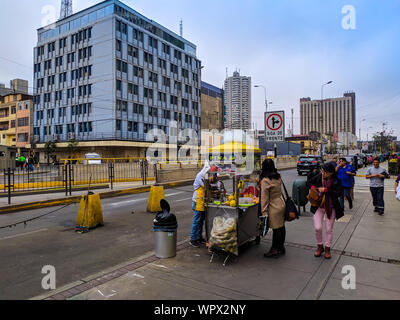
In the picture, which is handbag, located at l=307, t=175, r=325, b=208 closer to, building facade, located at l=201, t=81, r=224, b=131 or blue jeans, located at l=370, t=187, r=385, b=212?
blue jeans, located at l=370, t=187, r=385, b=212

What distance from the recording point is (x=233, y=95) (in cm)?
12756

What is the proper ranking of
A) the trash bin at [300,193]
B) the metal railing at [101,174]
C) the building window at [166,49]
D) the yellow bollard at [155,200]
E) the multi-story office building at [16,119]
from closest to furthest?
the trash bin at [300,193], the yellow bollard at [155,200], the metal railing at [101,174], the building window at [166,49], the multi-story office building at [16,119]

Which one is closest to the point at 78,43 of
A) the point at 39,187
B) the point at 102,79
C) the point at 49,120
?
the point at 102,79

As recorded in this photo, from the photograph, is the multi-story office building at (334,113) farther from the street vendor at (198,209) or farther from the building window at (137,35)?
the street vendor at (198,209)

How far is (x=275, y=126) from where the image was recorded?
1064 centimetres

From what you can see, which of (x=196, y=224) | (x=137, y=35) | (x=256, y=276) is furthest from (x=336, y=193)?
(x=137, y=35)

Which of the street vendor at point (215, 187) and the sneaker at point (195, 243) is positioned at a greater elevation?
the street vendor at point (215, 187)

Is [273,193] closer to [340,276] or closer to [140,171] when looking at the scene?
[340,276]

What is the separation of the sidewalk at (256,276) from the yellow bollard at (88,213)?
2.85 m

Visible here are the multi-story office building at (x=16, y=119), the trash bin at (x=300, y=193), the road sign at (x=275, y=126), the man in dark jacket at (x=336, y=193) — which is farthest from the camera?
the multi-story office building at (x=16, y=119)

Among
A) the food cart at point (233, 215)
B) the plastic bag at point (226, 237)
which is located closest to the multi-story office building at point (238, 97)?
the food cart at point (233, 215)

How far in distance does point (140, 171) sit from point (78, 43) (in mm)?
41290

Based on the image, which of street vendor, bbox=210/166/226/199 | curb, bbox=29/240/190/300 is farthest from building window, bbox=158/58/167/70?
curb, bbox=29/240/190/300

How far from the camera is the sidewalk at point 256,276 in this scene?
3.86 metres
